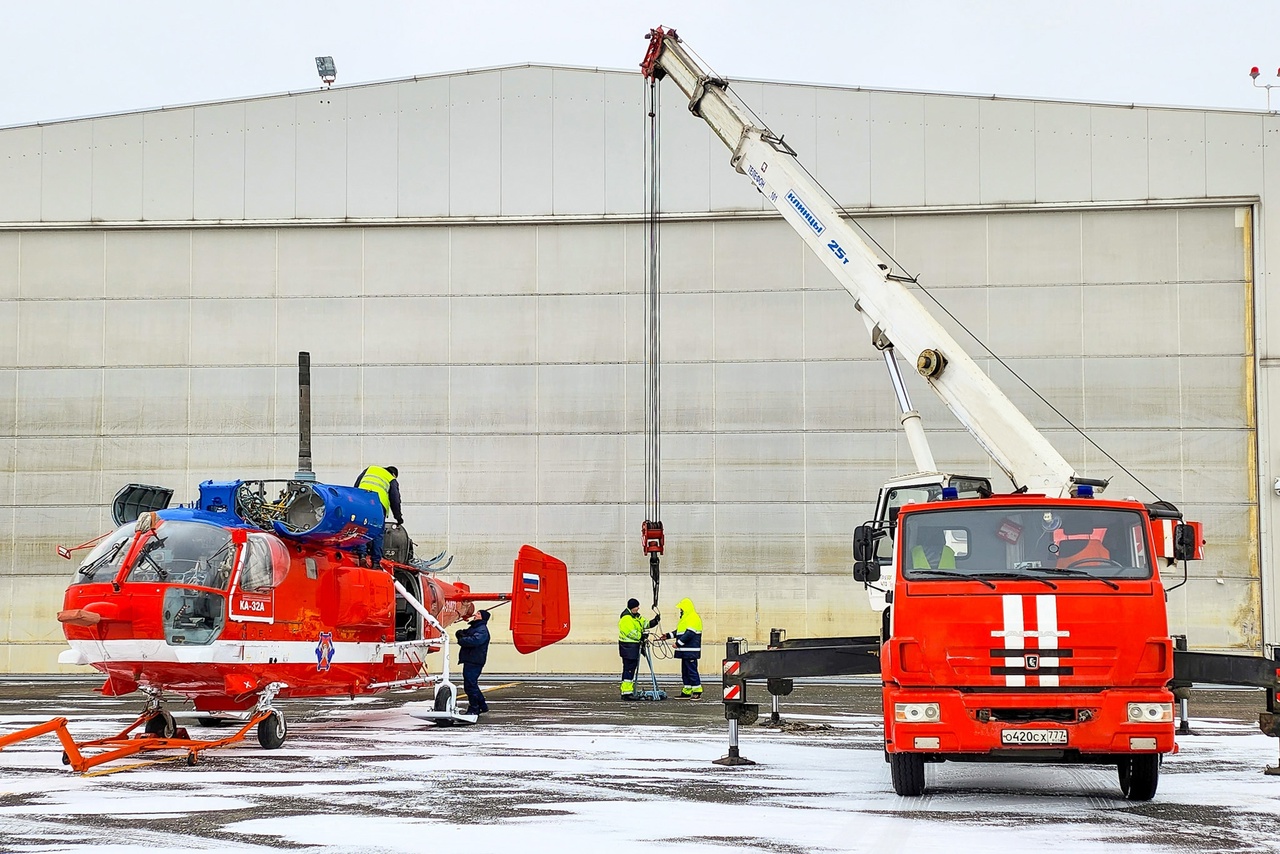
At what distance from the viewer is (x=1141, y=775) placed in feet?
30.2

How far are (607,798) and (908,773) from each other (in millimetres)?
2190

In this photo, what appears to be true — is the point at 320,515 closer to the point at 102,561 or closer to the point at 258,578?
the point at 258,578

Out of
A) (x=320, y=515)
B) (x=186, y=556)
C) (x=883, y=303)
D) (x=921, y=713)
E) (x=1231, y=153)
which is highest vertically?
(x=1231, y=153)

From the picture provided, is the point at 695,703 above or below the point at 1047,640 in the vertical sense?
below

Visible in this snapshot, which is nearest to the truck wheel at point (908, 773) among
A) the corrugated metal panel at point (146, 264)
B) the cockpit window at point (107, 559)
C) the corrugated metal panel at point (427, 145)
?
the cockpit window at point (107, 559)

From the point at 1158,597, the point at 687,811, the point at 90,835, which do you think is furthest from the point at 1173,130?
the point at 90,835

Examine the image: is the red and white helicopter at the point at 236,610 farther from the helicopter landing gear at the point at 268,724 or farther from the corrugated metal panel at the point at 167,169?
the corrugated metal panel at the point at 167,169

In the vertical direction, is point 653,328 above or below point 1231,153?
below

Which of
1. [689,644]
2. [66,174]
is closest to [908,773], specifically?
[689,644]

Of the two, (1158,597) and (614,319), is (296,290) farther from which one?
(1158,597)

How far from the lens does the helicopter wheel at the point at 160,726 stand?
1255 centimetres

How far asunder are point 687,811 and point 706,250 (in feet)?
63.5

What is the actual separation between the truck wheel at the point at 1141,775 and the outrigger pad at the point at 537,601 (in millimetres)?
8749

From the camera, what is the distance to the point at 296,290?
27.6 meters
